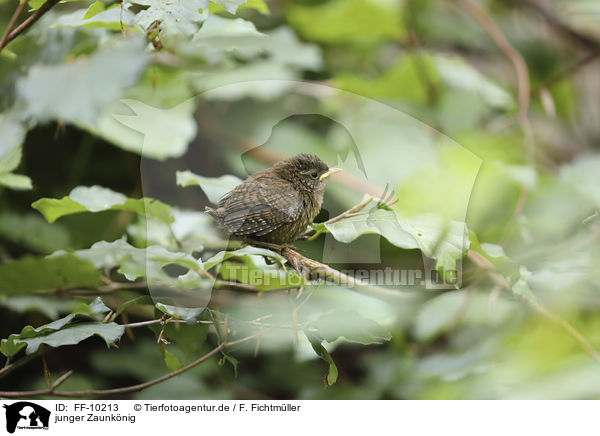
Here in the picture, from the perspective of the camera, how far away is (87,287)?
67cm

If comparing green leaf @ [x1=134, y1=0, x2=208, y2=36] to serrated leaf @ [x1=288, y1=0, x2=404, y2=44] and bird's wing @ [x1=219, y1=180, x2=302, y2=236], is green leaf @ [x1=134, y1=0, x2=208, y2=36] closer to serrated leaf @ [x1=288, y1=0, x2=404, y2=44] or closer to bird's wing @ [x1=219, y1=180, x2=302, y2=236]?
bird's wing @ [x1=219, y1=180, x2=302, y2=236]

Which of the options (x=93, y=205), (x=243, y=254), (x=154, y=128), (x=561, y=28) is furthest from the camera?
(x=561, y=28)

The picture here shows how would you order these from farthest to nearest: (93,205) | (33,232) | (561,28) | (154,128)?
(561,28) → (33,232) → (154,128) → (93,205)

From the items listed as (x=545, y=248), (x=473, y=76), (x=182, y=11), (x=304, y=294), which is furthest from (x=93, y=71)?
(x=473, y=76)

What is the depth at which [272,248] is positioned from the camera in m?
0.49

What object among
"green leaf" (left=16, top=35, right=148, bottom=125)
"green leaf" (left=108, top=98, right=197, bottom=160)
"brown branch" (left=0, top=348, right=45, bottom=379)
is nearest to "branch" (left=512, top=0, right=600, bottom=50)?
"green leaf" (left=108, top=98, right=197, bottom=160)

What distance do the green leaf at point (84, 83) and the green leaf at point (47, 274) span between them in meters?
0.16

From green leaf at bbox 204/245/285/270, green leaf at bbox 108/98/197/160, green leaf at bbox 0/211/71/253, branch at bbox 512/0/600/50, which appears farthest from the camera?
branch at bbox 512/0/600/50

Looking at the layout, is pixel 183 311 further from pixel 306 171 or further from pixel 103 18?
pixel 103 18

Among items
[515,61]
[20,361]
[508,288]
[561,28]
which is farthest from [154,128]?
[561,28]

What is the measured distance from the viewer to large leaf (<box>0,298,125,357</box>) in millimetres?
503

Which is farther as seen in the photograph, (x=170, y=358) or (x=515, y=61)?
(x=515, y=61)
